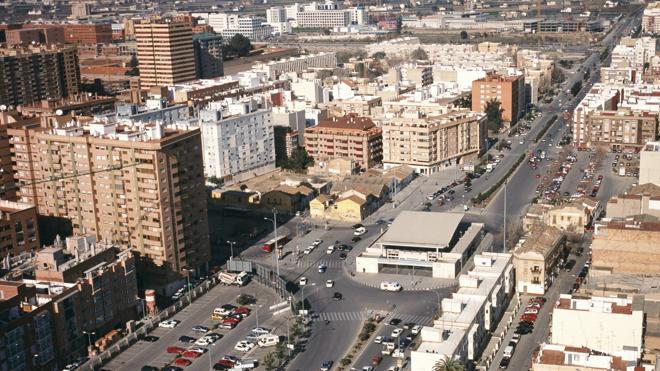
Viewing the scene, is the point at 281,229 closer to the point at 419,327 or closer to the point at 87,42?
the point at 419,327

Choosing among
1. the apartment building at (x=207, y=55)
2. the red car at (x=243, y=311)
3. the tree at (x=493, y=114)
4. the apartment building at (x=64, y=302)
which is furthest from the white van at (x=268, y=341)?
the apartment building at (x=207, y=55)

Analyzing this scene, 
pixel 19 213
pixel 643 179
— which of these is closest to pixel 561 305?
pixel 643 179

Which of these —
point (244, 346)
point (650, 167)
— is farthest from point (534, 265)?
point (650, 167)

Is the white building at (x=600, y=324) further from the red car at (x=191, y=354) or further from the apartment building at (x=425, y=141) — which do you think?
the apartment building at (x=425, y=141)

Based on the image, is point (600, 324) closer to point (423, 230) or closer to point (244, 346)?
point (244, 346)

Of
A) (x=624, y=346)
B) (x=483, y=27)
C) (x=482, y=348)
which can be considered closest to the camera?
(x=624, y=346)

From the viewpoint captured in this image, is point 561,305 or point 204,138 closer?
point 561,305
